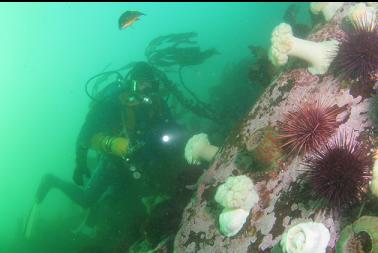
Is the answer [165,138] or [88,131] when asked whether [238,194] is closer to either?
[165,138]

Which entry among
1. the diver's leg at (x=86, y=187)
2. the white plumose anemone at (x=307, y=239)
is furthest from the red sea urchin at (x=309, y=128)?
the diver's leg at (x=86, y=187)

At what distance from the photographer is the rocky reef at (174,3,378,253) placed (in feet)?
11.3

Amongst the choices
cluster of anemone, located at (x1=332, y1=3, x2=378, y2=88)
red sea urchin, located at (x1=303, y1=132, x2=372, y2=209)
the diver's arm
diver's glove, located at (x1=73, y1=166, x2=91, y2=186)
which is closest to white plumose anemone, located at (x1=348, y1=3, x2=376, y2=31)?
cluster of anemone, located at (x1=332, y1=3, x2=378, y2=88)

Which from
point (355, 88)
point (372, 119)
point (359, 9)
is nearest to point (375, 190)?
point (372, 119)

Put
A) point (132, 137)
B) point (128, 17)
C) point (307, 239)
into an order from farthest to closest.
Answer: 1. point (128, 17)
2. point (132, 137)
3. point (307, 239)

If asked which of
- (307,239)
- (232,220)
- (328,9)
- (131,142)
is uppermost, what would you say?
(328,9)

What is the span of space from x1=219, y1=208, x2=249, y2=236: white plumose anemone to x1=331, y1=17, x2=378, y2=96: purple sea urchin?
1.89 meters

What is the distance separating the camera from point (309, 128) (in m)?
3.37

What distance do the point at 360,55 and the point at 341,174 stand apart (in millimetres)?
1421

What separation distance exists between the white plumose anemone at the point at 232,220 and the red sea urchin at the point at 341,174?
3.33ft

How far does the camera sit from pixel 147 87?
27.2ft

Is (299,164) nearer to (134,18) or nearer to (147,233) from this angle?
(147,233)

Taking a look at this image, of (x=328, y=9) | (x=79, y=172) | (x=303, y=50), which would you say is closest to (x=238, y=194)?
(x=303, y=50)

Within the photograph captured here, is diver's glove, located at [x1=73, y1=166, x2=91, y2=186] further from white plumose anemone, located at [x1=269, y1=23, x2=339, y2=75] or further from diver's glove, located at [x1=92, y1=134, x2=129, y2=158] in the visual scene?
white plumose anemone, located at [x1=269, y1=23, x2=339, y2=75]
